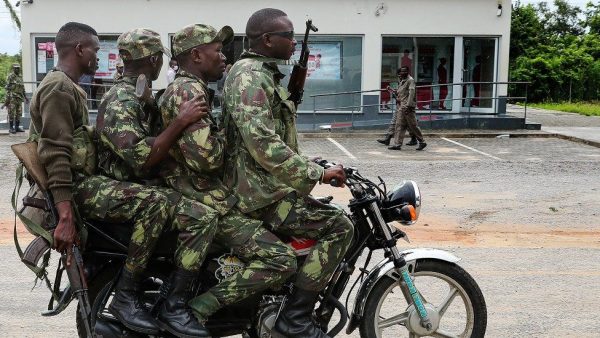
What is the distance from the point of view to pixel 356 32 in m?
21.8

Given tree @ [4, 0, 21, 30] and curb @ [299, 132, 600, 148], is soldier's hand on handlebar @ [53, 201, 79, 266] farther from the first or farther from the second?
tree @ [4, 0, 21, 30]

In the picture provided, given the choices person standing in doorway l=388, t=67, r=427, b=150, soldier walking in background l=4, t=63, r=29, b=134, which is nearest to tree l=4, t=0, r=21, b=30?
soldier walking in background l=4, t=63, r=29, b=134

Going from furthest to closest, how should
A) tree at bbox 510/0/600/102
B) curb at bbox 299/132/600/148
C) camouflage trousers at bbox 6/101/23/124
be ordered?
tree at bbox 510/0/600/102 < camouflage trousers at bbox 6/101/23/124 < curb at bbox 299/132/600/148

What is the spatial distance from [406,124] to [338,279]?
1269 cm

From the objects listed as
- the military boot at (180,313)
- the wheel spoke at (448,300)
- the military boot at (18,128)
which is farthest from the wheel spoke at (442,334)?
the military boot at (18,128)

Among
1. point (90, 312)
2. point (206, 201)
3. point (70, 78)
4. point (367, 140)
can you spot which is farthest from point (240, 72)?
point (367, 140)

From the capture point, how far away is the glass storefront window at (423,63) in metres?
22.1

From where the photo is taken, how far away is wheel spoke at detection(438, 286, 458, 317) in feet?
13.5

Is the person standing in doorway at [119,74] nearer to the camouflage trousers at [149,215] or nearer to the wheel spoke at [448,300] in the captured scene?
the camouflage trousers at [149,215]

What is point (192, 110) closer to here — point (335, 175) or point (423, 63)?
point (335, 175)

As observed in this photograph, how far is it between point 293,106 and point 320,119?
1824cm

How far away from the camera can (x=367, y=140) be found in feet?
60.7

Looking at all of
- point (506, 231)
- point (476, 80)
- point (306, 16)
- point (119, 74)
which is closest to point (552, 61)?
point (476, 80)

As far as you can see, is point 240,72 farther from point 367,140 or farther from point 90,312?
point 367,140
